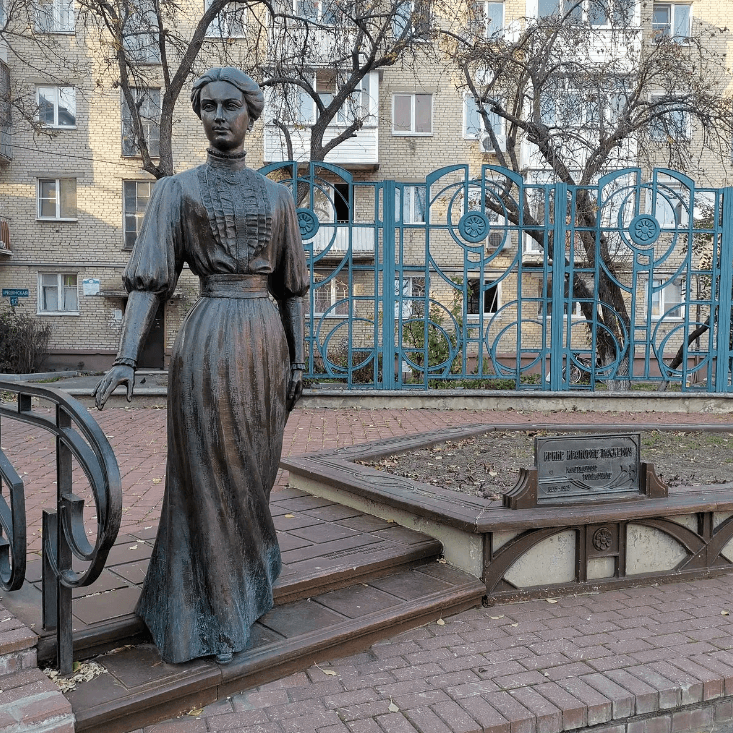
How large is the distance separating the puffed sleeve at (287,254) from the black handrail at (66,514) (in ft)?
3.30

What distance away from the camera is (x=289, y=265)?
3.24 meters

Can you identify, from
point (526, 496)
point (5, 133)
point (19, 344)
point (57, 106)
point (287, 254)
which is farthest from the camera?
point (57, 106)

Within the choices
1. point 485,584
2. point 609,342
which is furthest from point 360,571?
point 609,342

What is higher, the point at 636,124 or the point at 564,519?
the point at 636,124

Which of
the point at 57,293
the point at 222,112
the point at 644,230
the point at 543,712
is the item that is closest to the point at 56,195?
the point at 57,293

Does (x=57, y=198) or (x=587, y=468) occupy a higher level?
(x=57, y=198)

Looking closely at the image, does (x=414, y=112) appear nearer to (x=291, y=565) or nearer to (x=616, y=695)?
(x=291, y=565)

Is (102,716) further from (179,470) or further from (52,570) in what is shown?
(179,470)

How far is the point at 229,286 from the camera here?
116 inches

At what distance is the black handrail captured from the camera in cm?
252

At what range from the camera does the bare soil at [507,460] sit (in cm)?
533

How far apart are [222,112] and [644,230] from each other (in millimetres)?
8432

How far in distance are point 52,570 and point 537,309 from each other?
784 inches

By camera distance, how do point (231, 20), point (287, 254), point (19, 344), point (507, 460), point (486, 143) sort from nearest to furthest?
point (287, 254) → point (507, 460) → point (231, 20) → point (19, 344) → point (486, 143)
